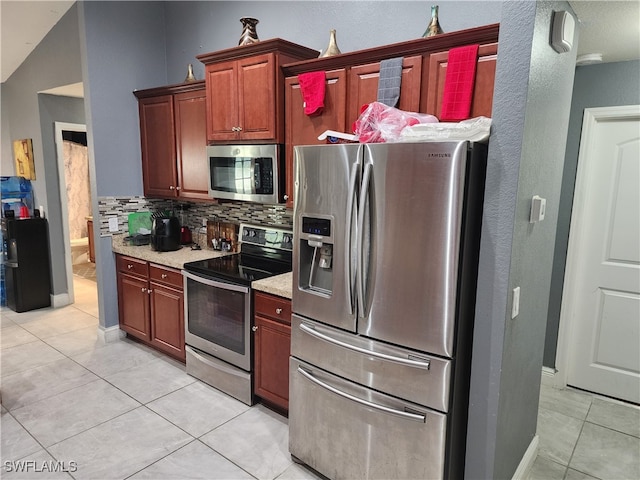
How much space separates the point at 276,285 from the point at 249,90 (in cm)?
132

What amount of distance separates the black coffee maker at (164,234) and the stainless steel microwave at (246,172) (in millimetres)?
595

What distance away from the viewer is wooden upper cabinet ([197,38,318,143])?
2678mm

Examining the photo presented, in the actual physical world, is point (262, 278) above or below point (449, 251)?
below

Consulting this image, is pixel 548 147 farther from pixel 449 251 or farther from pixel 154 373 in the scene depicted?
pixel 154 373

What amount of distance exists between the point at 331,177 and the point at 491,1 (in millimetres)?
1320

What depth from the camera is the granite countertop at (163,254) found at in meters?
3.29

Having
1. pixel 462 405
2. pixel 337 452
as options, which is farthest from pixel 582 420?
pixel 337 452

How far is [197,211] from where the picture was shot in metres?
4.05

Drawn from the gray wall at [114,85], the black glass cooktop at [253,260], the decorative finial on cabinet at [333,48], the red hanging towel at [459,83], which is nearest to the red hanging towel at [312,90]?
the decorative finial on cabinet at [333,48]

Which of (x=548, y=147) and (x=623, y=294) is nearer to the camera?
(x=548, y=147)

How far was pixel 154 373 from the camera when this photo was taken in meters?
3.31

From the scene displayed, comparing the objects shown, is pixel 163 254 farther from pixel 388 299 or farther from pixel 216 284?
pixel 388 299

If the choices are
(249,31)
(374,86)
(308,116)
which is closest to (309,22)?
(249,31)

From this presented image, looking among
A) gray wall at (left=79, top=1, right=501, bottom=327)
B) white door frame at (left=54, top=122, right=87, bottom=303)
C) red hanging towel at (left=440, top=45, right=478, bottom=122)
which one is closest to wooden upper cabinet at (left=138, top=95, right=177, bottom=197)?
gray wall at (left=79, top=1, right=501, bottom=327)
